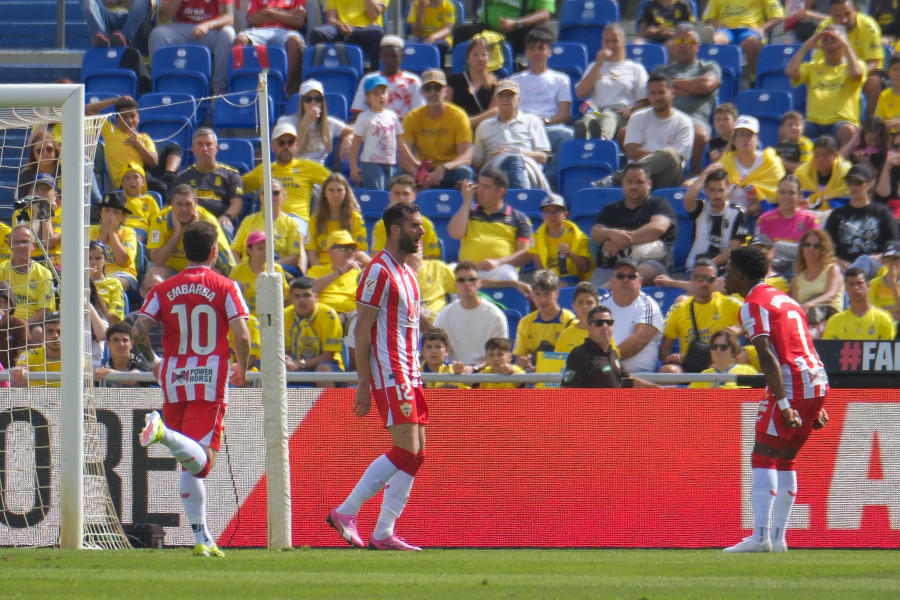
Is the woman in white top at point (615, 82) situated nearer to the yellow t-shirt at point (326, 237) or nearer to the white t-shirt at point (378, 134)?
the white t-shirt at point (378, 134)

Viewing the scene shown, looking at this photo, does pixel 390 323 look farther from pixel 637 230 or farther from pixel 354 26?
pixel 354 26

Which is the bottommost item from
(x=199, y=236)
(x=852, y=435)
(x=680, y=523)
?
(x=680, y=523)

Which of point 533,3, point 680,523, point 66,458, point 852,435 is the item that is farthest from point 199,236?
point 533,3

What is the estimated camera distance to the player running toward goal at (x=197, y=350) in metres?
7.91

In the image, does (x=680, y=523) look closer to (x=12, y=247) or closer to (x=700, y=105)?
(x=12, y=247)

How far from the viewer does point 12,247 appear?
10125 millimetres

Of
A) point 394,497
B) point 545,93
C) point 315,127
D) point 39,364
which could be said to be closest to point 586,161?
point 545,93

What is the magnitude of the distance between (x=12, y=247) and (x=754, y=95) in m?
8.71

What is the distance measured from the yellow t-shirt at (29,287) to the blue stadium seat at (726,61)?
27.7 feet

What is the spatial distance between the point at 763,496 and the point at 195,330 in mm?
3774

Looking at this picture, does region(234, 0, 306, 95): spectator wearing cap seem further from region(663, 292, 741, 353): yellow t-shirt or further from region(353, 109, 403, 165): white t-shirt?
region(663, 292, 741, 353): yellow t-shirt

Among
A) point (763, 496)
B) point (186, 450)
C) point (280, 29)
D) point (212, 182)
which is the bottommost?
point (763, 496)

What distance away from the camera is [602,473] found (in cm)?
979

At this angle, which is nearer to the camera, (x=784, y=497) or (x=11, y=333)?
(x=784, y=497)
